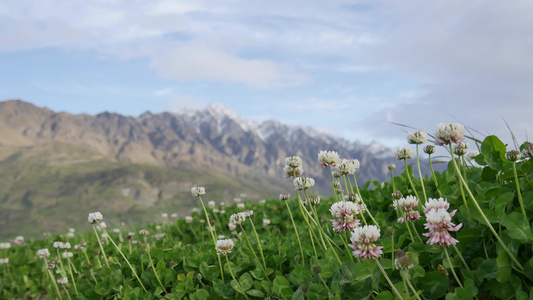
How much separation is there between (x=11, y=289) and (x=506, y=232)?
8.49 meters

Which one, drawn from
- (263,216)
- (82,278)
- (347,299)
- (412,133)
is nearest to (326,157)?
(412,133)

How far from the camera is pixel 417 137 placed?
10.8 feet

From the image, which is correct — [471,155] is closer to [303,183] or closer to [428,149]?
[428,149]

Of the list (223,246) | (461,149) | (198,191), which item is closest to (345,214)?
(223,246)

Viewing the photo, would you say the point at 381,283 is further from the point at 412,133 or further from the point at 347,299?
the point at 412,133

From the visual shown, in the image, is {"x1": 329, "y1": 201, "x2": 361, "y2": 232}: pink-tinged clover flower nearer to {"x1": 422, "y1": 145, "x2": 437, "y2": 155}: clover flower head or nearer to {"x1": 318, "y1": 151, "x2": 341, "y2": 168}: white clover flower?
{"x1": 318, "y1": 151, "x2": 341, "y2": 168}: white clover flower

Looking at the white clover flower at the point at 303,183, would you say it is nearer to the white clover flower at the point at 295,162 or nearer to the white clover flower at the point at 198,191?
the white clover flower at the point at 295,162

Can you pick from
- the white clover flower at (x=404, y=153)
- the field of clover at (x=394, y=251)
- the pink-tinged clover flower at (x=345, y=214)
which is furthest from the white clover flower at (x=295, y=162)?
the white clover flower at (x=404, y=153)

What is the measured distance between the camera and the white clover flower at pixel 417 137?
10.7 feet

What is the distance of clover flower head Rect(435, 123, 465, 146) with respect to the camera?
233cm

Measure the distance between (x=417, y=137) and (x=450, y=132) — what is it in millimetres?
975

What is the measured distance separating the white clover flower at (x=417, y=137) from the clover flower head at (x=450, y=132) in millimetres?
859

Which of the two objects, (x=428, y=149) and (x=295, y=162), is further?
(x=428, y=149)

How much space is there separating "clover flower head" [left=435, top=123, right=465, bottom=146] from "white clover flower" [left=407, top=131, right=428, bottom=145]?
86cm
